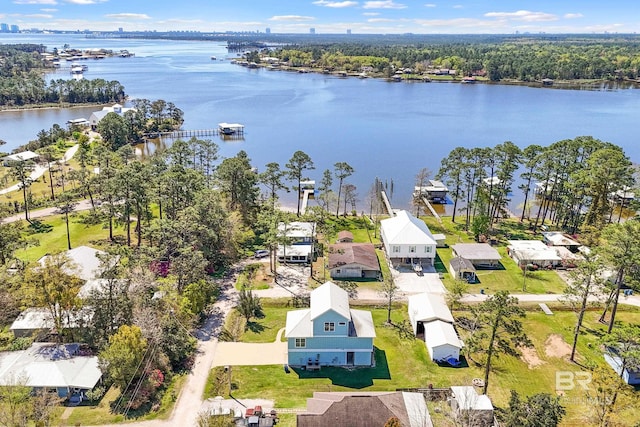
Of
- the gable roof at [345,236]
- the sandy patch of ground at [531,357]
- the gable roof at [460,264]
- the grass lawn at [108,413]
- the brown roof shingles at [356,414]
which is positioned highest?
the gable roof at [460,264]

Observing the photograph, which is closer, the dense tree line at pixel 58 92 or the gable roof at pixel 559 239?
the gable roof at pixel 559 239

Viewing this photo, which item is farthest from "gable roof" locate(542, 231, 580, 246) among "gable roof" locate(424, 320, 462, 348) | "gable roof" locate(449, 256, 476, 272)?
"gable roof" locate(424, 320, 462, 348)

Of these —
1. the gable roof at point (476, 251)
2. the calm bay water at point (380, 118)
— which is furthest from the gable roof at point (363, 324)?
the calm bay water at point (380, 118)

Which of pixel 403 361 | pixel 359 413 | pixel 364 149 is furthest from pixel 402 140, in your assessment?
pixel 359 413

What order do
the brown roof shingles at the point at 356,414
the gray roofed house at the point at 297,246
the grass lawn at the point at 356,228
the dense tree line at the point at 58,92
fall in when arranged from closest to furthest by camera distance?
1. the brown roof shingles at the point at 356,414
2. the gray roofed house at the point at 297,246
3. the grass lawn at the point at 356,228
4. the dense tree line at the point at 58,92

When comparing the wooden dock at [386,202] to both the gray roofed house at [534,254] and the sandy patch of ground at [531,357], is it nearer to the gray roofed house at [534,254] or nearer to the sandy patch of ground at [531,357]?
the gray roofed house at [534,254]

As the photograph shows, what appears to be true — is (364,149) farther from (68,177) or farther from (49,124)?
(49,124)

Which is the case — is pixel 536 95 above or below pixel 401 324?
above

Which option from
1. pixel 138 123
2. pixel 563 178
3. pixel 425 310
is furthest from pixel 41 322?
pixel 138 123
